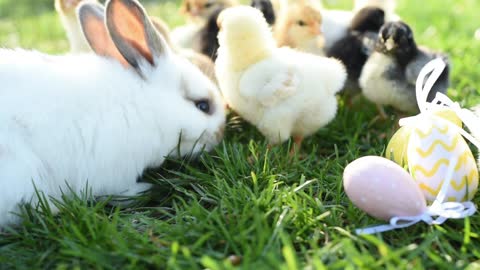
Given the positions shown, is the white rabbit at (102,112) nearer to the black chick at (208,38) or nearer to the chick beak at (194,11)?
the black chick at (208,38)

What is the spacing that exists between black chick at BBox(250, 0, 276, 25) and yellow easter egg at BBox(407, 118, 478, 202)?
180cm

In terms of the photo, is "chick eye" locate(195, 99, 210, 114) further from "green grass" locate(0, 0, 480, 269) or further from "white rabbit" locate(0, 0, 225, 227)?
"green grass" locate(0, 0, 480, 269)

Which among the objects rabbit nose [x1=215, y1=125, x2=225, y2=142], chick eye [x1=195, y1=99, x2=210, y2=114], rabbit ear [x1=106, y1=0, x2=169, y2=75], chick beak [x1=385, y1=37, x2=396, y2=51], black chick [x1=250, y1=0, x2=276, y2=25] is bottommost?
rabbit nose [x1=215, y1=125, x2=225, y2=142]

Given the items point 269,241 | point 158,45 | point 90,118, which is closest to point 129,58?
point 158,45

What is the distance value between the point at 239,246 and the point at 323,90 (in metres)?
1.16

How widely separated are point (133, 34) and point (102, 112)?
1.52 feet

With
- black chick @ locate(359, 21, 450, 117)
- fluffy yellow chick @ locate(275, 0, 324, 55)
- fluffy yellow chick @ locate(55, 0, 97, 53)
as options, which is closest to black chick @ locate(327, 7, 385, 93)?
fluffy yellow chick @ locate(275, 0, 324, 55)

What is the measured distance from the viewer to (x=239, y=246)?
2129mm

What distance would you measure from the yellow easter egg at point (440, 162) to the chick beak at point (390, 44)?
94 cm

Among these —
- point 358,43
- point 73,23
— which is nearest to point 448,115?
point 358,43

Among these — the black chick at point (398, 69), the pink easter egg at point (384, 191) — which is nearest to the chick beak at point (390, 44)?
the black chick at point (398, 69)

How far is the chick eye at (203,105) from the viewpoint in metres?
3.02

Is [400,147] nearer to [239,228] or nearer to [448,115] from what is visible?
[448,115]

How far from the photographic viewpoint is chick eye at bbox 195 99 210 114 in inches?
119
